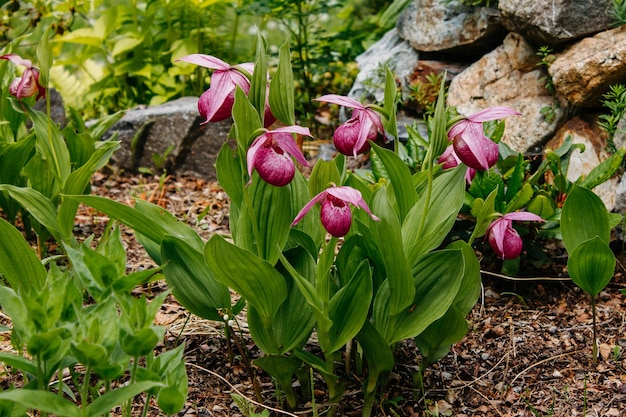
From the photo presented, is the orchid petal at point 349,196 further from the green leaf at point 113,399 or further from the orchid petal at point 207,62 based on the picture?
the green leaf at point 113,399

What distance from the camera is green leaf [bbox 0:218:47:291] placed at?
6.37 feet

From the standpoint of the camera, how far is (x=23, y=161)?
8.93 ft

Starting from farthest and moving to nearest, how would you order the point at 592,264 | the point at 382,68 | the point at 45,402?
the point at 382,68 < the point at 592,264 < the point at 45,402

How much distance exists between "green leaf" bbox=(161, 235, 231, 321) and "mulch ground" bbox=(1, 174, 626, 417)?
0.17 m

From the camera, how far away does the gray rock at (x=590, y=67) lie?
110 inches

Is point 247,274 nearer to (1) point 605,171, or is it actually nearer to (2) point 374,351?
(2) point 374,351

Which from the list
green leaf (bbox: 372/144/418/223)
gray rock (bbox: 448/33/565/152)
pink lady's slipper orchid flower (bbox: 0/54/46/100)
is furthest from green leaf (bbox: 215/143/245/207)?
gray rock (bbox: 448/33/565/152)

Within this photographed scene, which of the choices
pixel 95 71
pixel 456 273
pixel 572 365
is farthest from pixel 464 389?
pixel 95 71

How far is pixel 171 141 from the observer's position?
12.8ft

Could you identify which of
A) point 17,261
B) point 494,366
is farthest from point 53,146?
point 494,366

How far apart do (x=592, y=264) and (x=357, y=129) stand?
2.88 ft

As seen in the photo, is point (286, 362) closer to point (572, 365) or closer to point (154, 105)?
point (572, 365)

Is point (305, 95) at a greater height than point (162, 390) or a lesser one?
lesser

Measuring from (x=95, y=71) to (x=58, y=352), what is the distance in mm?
3498
